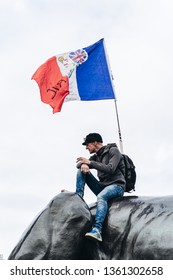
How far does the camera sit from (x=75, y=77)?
13914mm

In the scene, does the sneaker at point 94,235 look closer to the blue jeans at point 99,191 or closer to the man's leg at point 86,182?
the blue jeans at point 99,191

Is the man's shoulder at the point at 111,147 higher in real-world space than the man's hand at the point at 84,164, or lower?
higher

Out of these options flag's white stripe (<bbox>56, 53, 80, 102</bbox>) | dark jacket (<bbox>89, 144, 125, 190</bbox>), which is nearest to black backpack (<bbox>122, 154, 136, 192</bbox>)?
dark jacket (<bbox>89, 144, 125, 190</bbox>)

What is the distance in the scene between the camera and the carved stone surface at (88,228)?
34.8 ft

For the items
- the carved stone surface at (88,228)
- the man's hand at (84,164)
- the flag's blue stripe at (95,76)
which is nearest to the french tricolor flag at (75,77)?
the flag's blue stripe at (95,76)

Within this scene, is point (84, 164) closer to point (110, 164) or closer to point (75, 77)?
point (110, 164)

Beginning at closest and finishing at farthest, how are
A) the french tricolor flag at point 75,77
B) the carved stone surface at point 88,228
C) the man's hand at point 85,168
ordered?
the carved stone surface at point 88,228 < the man's hand at point 85,168 < the french tricolor flag at point 75,77

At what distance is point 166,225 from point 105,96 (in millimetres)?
3909

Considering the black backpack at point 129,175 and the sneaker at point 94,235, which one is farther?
the black backpack at point 129,175

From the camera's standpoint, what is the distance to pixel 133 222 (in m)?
10.8

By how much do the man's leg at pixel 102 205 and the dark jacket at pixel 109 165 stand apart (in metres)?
0.15

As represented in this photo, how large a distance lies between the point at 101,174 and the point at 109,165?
0.41 m

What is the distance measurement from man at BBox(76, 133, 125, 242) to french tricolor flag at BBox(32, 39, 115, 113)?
2.17 m
